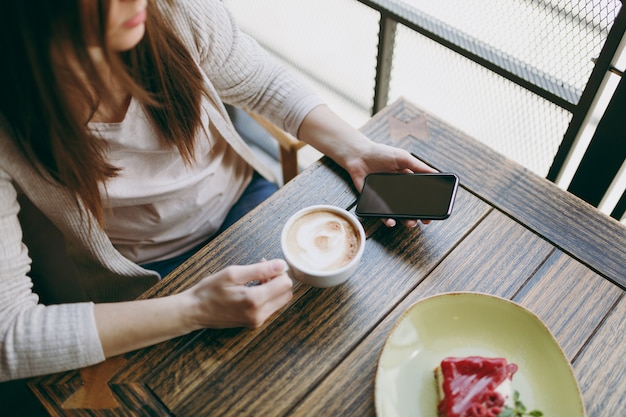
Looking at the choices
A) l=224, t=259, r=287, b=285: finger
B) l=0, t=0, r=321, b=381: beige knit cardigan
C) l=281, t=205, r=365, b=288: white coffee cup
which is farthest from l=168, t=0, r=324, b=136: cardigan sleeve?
l=224, t=259, r=287, b=285: finger

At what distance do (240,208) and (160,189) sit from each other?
0.32 m

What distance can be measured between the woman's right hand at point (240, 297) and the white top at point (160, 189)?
364 millimetres

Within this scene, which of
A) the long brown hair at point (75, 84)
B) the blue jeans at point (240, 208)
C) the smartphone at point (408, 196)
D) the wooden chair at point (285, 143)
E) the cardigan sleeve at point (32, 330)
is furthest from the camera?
the wooden chair at point (285, 143)

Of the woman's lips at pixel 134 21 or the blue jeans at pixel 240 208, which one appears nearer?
the woman's lips at pixel 134 21

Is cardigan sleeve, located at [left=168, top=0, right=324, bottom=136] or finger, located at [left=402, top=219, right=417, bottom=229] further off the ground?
cardigan sleeve, located at [left=168, top=0, right=324, bottom=136]

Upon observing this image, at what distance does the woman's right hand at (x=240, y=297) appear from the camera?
0.89 meters

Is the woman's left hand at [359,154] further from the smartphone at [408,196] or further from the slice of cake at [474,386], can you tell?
the slice of cake at [474,386]

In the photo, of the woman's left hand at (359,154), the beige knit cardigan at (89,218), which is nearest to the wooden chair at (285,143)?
the beige knit cardigan at (89,218)

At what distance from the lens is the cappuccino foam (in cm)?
93

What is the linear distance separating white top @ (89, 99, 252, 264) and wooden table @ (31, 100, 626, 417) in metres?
0.26

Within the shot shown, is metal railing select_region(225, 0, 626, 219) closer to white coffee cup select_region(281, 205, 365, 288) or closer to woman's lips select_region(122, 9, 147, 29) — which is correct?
white coffee cup select_region(281, 205, 365, 288)

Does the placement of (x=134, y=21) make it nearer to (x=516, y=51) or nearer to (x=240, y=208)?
(x=240, y=208)

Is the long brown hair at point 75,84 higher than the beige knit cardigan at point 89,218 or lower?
higher

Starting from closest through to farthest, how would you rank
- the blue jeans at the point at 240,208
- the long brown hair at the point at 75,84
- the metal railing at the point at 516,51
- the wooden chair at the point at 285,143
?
the long brown hair at the point at 75,84 → the metal railing at the point at 516,51 → the blue jeans at the point at 240,208 → the wooden chair at the point at 285,143
